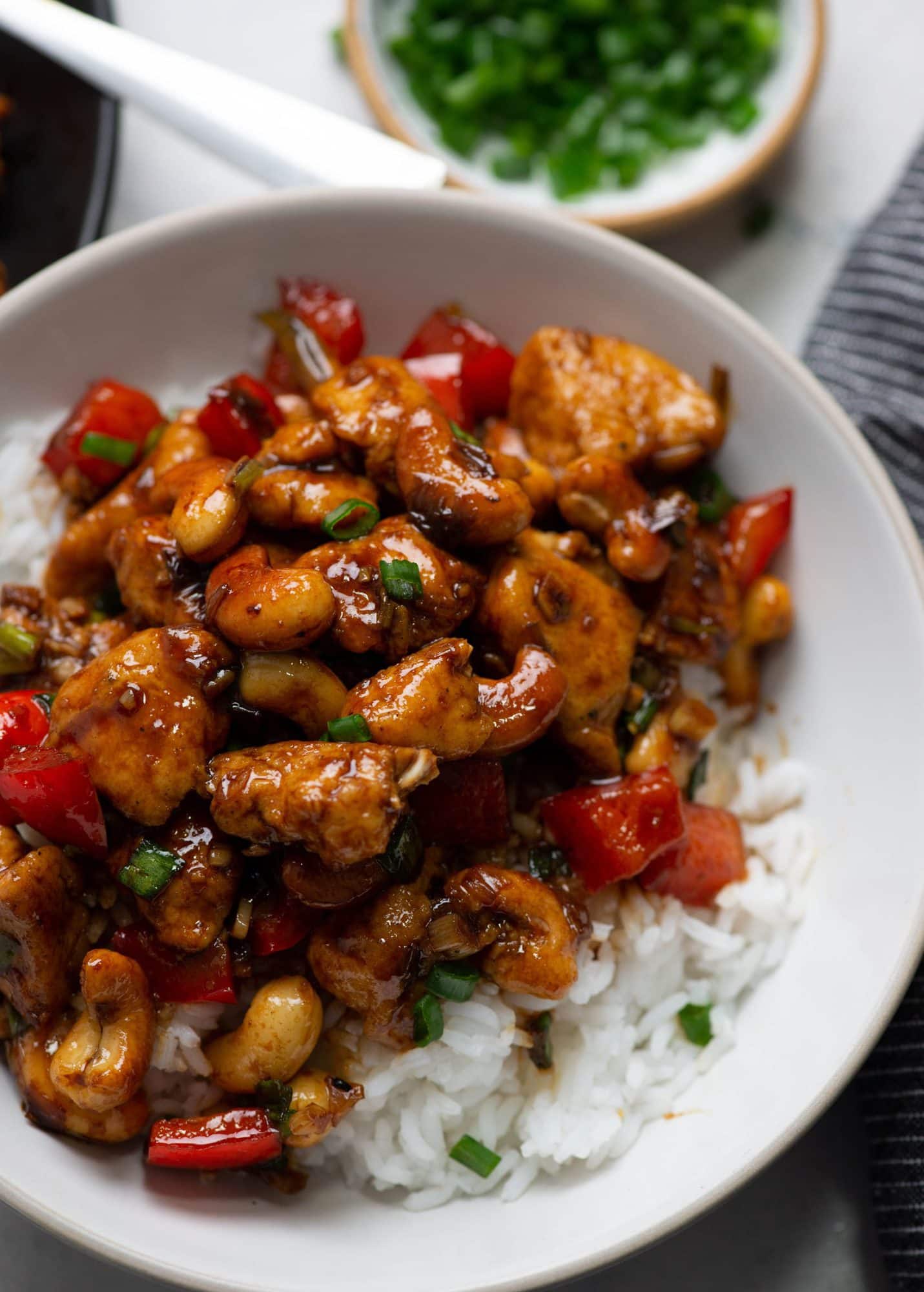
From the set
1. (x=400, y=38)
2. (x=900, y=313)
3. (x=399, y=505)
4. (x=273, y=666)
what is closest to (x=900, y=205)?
(x=900, y=313)

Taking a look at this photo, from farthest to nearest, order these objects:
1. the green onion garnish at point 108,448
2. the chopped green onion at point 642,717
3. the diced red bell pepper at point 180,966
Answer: the green onion garnish at point 108,448 < the chopped green onion at point 642,717 < the diced red bell pepper at point 180,966

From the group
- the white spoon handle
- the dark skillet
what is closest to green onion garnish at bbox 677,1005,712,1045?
the white spoon handle

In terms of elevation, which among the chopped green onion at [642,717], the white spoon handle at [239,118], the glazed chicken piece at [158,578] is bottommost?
the chopped green onion at [642,717]

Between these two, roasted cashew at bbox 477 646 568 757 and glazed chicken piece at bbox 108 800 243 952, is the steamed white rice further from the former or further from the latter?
roasted cashew at bbox 477 646 568 757

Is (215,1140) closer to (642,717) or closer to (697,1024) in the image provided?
(697,1024)

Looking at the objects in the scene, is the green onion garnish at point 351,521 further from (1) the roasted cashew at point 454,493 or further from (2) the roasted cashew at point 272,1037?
(2) the roasted cashew at point 272,1037

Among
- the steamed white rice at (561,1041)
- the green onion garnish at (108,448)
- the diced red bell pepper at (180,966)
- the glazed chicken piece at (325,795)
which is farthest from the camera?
the green onion garnish at (108,448)

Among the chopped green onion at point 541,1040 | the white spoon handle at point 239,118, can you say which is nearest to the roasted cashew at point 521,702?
the chopped green onion at point 541,1040
